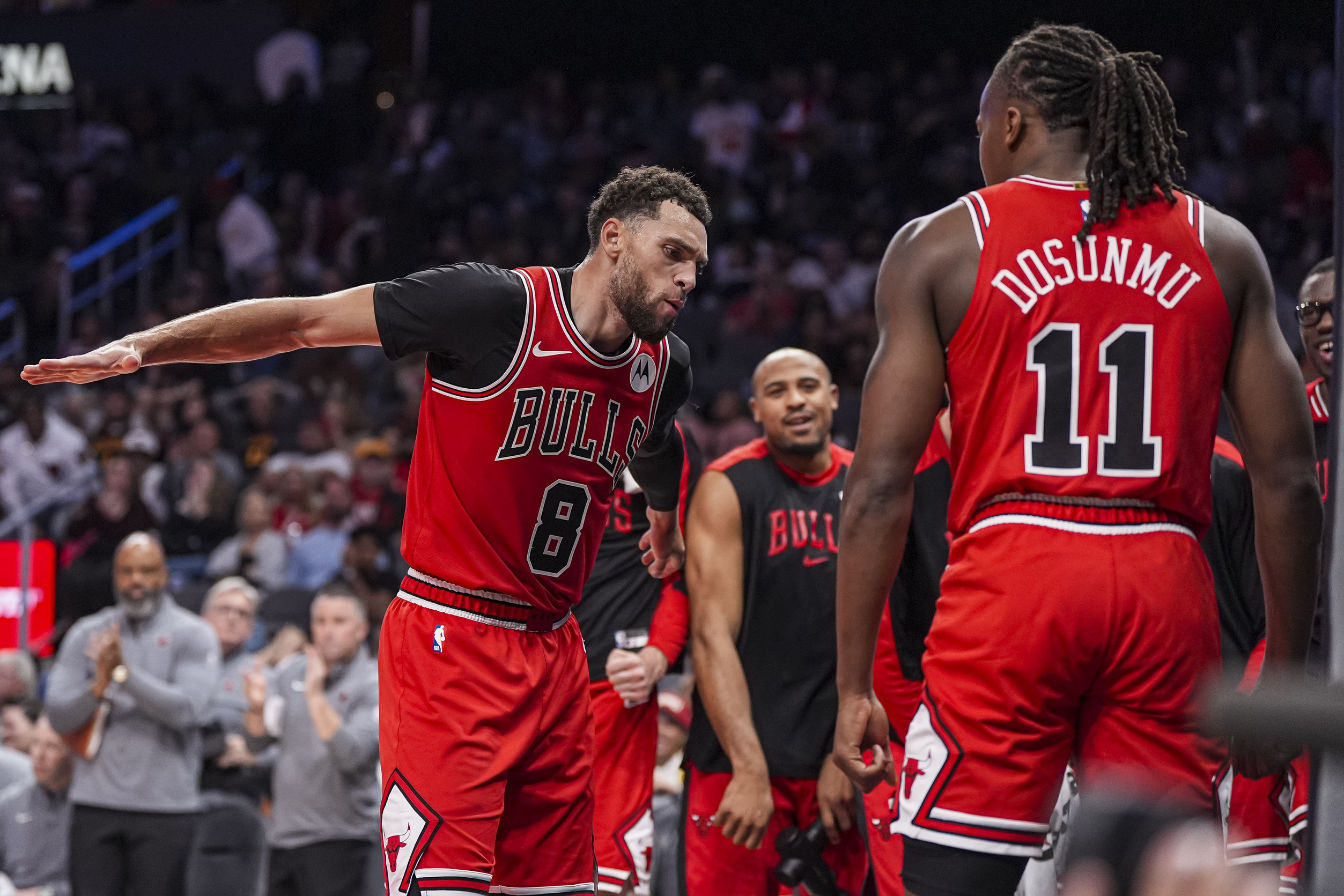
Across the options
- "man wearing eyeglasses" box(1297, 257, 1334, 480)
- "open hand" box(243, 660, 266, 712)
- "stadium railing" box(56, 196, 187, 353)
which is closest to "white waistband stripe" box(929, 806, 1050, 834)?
"man wearing eyeglasses" box(1297, 257, 1334, 480)

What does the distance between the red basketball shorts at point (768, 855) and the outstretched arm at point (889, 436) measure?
2.15 m

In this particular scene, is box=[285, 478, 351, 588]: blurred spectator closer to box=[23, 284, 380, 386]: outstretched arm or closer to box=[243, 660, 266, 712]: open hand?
box=[243, 660, 266, 712]: open hand

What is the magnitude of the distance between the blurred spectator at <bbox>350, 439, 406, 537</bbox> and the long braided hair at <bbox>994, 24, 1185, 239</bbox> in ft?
25.4

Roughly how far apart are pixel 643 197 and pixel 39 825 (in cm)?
561

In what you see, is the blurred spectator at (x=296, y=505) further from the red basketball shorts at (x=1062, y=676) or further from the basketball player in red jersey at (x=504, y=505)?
the red basketball shorts at (x=1062, y=676)

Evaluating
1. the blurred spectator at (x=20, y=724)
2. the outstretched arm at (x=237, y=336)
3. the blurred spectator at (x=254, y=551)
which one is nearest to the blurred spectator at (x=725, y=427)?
the blurred spectator at (x=254, y=551)

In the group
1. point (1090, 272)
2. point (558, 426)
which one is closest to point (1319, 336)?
point (1090, 272)

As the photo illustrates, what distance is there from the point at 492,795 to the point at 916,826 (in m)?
1.18

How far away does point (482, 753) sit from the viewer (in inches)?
126

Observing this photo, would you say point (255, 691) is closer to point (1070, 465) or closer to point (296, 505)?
point (296, 505)

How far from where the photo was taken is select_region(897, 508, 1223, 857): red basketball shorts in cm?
231

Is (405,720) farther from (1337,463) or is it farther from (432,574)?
(1337,463)

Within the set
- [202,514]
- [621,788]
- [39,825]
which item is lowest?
[39,825]

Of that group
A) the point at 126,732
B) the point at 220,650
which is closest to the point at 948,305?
the point at 126,732
